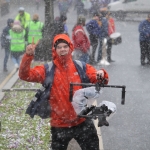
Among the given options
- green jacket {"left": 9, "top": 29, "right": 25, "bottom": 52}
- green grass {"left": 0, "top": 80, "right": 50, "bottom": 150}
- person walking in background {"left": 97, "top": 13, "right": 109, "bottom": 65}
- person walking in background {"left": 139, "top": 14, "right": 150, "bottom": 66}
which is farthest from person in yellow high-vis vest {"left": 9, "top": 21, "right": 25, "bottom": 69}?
green grass {"left": 0, "top": 80, "right": 50, "bottom": 150}

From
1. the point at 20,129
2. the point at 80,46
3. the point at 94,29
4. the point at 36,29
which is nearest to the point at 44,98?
the point at 20,129

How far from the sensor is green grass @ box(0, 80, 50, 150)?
6.91m

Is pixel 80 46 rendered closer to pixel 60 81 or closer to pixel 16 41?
pixel 16 41

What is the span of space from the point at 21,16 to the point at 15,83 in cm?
669

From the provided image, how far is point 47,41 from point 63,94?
1136 cm

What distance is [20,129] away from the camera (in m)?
7.68

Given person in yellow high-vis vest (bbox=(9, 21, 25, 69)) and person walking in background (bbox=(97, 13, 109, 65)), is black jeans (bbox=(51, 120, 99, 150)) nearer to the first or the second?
person in yellow high-vis vest (bbox=(9, 21, 25, 69))

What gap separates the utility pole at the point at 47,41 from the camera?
52.0 ft

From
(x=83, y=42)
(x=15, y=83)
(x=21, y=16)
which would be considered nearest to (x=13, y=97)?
(x=15, y=83)

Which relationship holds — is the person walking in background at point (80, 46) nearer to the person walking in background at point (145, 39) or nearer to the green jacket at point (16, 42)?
the green jacket at point (16, 42)

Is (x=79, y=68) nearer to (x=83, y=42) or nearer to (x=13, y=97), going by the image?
(x=13, y=97)

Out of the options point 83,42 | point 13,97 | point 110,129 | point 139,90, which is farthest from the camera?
point 83,42

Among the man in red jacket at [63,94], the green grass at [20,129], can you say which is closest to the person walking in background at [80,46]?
the green grass at [20,129]

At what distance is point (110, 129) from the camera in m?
8.23
